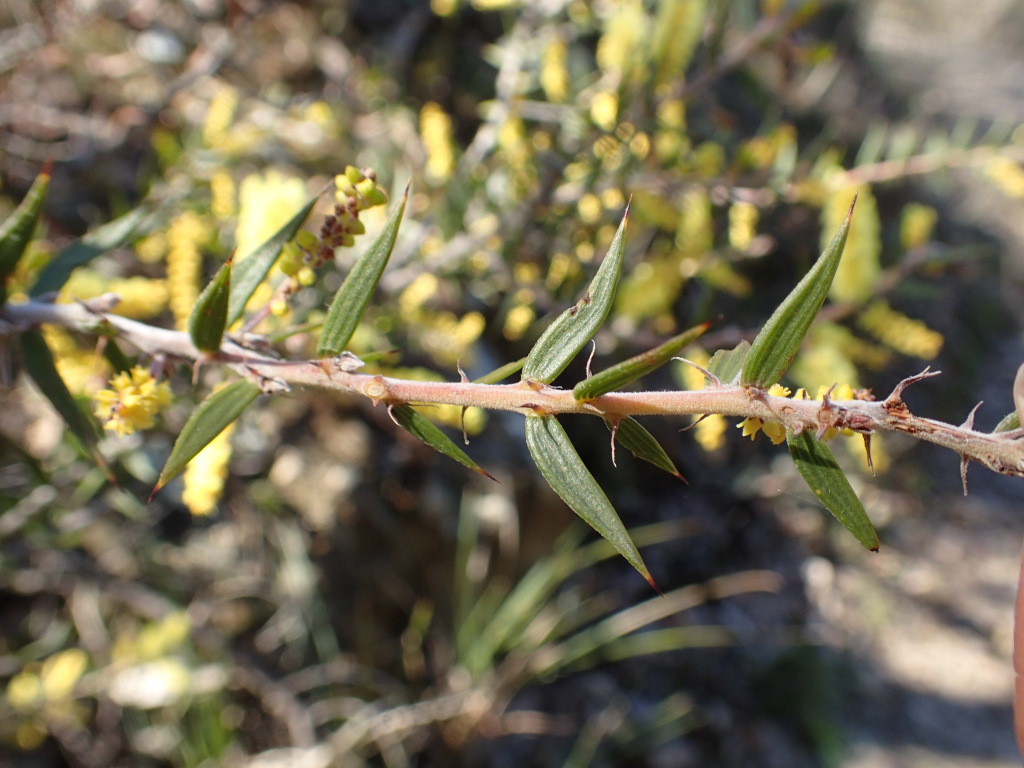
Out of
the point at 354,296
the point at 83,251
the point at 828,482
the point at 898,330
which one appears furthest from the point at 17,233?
the point at 898,330

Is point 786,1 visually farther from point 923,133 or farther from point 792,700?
point 923,133

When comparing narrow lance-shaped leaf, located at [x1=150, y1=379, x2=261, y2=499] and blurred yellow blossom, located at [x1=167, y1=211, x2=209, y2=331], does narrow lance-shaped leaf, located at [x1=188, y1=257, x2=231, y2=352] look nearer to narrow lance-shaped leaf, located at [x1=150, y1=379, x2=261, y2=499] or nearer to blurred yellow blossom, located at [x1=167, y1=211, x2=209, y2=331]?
narrow lance-shaped leaf, located at [x1=150, y1=379, x2=261, y2=499]

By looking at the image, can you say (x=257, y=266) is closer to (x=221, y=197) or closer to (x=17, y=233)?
(x=17, y=233)

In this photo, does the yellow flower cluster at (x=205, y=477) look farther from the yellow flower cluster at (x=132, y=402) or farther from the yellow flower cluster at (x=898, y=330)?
the yellow flower cluster at (x=898, y=330)

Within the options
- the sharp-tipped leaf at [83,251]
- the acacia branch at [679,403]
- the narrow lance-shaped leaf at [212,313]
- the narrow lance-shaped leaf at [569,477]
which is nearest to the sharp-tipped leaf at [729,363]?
the acacia branch at [679,403]

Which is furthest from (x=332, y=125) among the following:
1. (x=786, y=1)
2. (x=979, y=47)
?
(x=979, y=47)

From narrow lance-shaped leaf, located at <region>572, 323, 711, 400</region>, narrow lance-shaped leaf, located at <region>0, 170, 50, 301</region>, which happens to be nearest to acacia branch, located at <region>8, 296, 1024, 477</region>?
narrow lance-shaped leaf, located at <region>572, 323, 711, 400</region>
